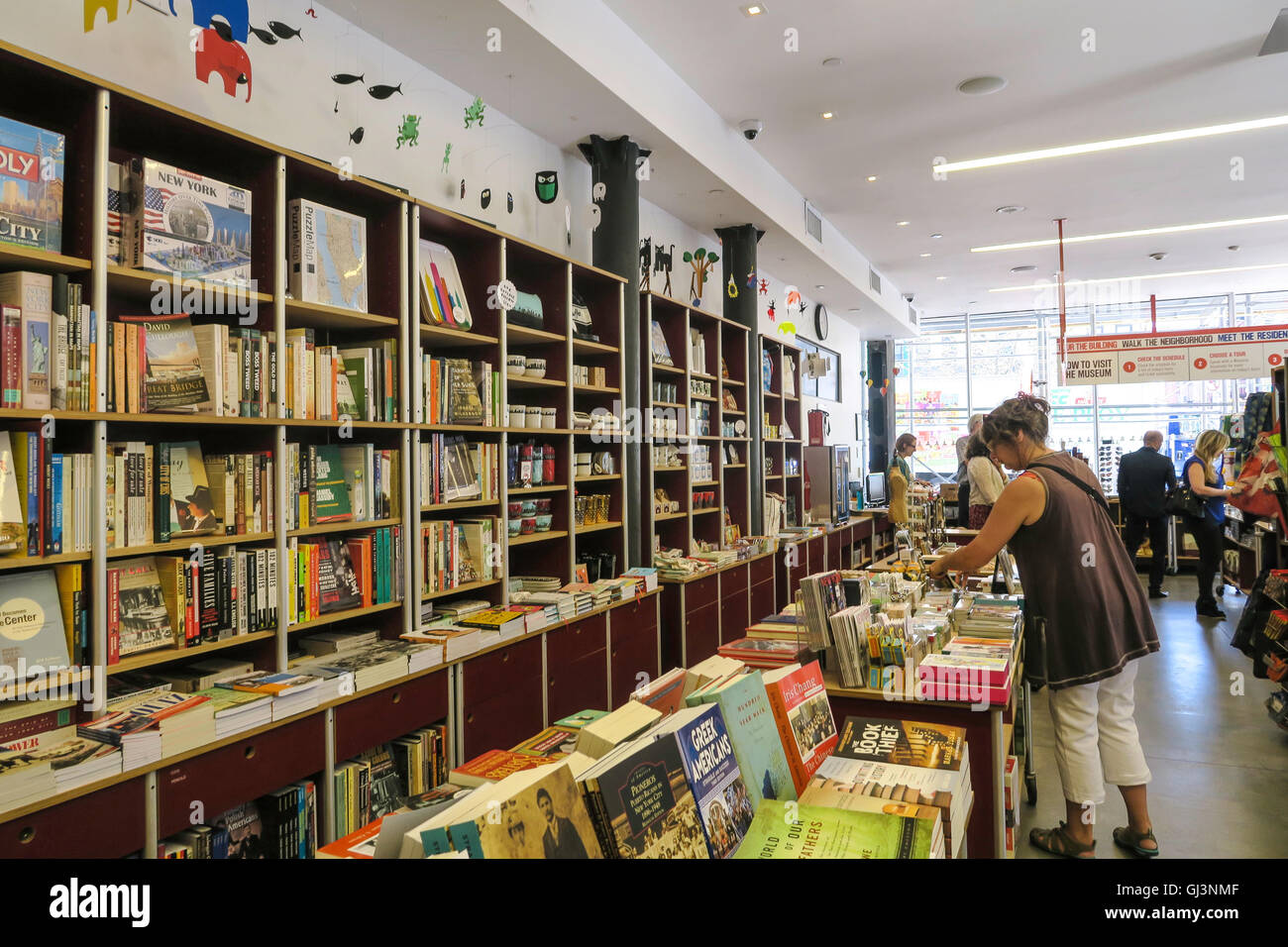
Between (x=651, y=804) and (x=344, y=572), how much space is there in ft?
6.50

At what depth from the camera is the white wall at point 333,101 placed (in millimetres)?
2484

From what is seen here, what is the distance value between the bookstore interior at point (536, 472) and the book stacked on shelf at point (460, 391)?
0.03 metres

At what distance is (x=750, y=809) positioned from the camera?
4.90 feet

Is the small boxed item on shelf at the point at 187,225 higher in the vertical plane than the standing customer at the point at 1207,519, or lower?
higher

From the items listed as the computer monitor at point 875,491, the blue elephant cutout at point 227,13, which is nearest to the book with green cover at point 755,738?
the blue elephant cutout at point 227,13

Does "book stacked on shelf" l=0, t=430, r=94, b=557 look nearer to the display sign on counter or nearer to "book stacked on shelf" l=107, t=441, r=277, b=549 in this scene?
"book stacked on shelf" l=107, t=441, r=277, b=549

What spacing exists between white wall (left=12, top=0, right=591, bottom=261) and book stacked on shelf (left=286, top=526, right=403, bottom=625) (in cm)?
134

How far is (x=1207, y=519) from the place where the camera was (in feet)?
24.2

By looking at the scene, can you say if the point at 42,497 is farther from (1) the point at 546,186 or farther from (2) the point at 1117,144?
(2) the point at 1117,144

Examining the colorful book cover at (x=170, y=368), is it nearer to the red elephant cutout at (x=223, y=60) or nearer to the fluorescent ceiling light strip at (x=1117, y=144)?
the red elephant cutout at (x=223, y=60)

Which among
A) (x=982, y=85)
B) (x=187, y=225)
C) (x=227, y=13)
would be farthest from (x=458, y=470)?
(x=982, y=85)

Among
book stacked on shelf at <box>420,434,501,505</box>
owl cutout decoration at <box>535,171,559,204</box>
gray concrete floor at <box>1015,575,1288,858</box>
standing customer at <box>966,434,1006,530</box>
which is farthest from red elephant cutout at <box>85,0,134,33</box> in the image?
standing customer at <box>966,434,1006,530</box>
